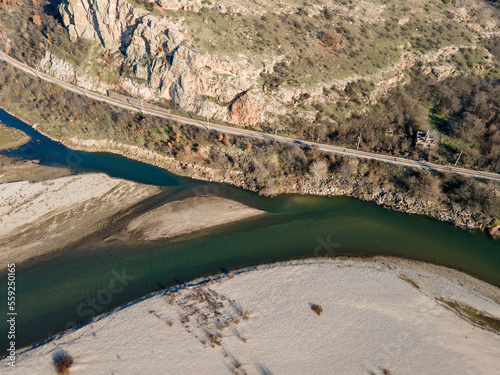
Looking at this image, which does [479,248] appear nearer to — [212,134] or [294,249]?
[294,249]

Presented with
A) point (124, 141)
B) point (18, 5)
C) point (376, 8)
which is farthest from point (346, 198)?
point (18, 5)

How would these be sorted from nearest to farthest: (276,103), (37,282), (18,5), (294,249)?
(37,282) → (294,249) → (276,103) → (18,5)

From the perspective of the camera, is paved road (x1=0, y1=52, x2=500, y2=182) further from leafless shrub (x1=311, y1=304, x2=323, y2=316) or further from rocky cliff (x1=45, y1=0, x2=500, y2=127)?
leafless shrub (x1=311, y1=304, x2=323, y2=316)

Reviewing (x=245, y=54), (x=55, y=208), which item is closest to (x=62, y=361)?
(x=55, y=208)

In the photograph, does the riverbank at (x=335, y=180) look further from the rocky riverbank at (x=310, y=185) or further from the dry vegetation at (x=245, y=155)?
the dry vegetation at (x=245, y=155)

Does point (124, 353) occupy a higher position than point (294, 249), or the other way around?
point (294, 249)

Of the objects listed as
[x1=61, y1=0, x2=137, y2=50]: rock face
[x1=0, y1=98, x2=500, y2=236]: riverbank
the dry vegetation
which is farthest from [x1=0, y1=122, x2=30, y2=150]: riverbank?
[x1=61, y1=0, x2=137, y2=50]: rock face

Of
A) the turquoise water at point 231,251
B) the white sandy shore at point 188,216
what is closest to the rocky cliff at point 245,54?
the white sandy shore at point 188,216
